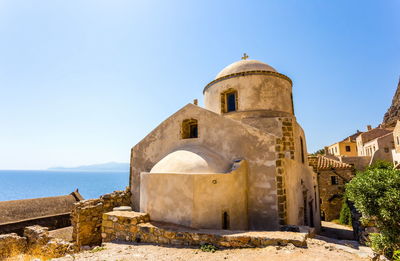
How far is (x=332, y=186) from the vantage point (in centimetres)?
2088

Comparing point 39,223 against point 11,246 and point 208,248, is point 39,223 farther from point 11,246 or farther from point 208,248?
point 208,248

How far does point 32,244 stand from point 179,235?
958cm

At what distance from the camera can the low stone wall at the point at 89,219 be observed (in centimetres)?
977

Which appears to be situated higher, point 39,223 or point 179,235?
point 179,235

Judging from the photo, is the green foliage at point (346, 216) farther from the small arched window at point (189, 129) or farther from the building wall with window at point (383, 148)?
the building wall with window at point (383, 148)

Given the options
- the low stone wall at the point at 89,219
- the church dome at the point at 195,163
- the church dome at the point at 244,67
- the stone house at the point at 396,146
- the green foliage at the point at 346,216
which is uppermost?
the church dome at the point at 244,67

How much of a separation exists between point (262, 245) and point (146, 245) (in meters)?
3.35

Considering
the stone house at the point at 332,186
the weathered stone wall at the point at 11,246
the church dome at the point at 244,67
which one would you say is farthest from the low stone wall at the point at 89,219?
the stone house at the point at 332,186

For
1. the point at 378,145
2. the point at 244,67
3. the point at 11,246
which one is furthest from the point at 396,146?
the point at 11,246

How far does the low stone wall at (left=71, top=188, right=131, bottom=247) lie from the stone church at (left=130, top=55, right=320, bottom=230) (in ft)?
4.95

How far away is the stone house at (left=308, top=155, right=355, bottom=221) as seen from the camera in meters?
20.4

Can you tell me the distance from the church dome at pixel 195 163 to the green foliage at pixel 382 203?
4.22m

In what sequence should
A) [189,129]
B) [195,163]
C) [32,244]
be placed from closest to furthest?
[195,163] → [189,129] → [32,244]

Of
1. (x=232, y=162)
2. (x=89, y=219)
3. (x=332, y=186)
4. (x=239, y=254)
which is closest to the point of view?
(x=239, y=254)
